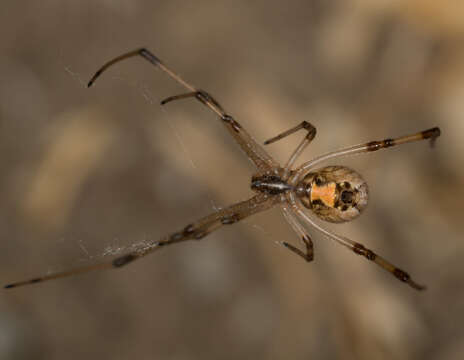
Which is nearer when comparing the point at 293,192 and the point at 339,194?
the point at 339,194

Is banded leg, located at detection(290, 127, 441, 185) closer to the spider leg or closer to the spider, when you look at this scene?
the spider

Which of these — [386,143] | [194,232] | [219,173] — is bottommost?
[219,173]

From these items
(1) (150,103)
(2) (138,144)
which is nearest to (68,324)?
(2) (138,144)

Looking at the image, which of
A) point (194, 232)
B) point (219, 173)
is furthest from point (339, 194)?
point (219, 173)

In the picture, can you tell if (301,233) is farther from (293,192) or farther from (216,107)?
(216,107)

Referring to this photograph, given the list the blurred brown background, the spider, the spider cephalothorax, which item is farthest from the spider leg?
the blurred brown background

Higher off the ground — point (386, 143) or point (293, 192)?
point (386, 143)

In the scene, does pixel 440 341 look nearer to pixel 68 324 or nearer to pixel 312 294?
pixel 312 294

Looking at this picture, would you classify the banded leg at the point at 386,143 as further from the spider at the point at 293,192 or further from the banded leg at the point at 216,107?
the banded leg at the point at 216,107
